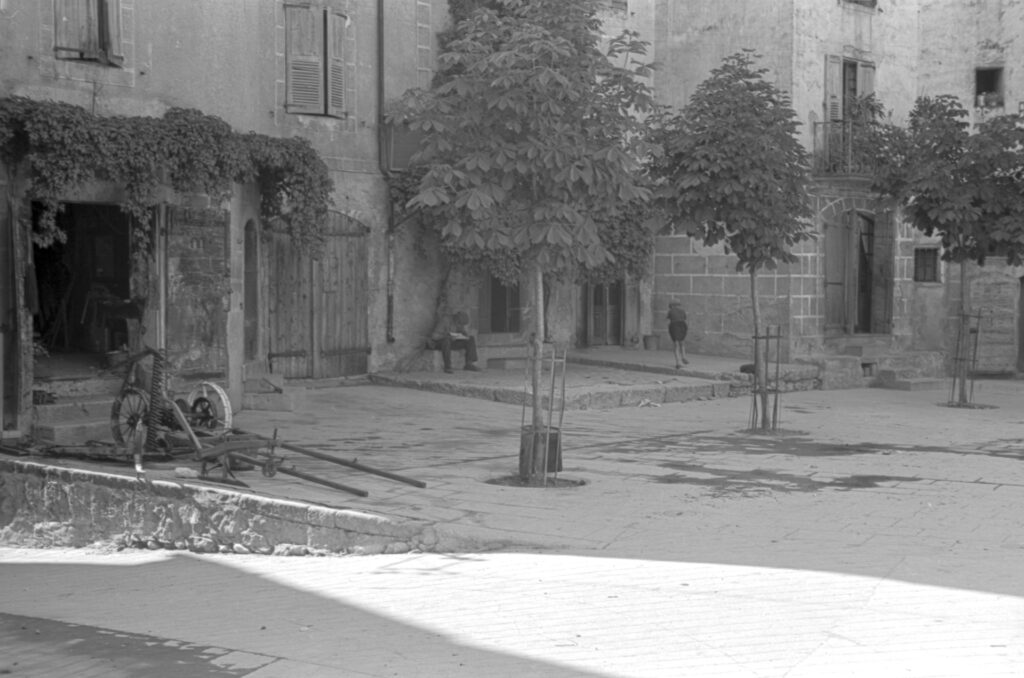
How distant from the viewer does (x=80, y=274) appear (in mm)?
17094

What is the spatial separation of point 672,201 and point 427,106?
561 cm

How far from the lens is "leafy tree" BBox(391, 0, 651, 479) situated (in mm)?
10656

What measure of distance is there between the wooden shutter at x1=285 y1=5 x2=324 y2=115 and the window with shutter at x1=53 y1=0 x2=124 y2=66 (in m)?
4.17

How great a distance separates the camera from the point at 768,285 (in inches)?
957

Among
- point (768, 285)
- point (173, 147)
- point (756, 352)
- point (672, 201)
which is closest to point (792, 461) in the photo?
point (756, 352)

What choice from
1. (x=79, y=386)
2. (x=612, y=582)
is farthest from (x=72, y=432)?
(x=612, y=582)

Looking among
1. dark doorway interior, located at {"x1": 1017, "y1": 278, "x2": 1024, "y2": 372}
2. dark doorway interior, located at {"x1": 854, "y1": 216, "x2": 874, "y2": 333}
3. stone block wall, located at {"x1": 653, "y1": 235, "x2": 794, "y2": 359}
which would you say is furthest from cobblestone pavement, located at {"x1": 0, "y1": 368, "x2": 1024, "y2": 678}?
dark doorway interior, located at {"x1": 1017, "y1": 278, "x2": 1024, "y2": 372}

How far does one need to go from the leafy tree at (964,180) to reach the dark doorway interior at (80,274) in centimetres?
1094

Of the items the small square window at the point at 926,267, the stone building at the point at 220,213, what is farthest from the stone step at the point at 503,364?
the small square window at the point at 926,267

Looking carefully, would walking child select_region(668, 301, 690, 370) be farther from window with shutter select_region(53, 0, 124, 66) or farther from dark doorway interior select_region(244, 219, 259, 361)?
window with shutter select_region(53, 0, 124, 66)

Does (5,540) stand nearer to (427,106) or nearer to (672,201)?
(427,106)

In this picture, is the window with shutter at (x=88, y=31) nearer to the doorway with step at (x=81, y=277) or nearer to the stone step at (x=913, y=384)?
the doorway with step at (x=81, y=277)

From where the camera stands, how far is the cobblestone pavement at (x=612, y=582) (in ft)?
20.8

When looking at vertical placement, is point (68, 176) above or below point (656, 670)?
above
